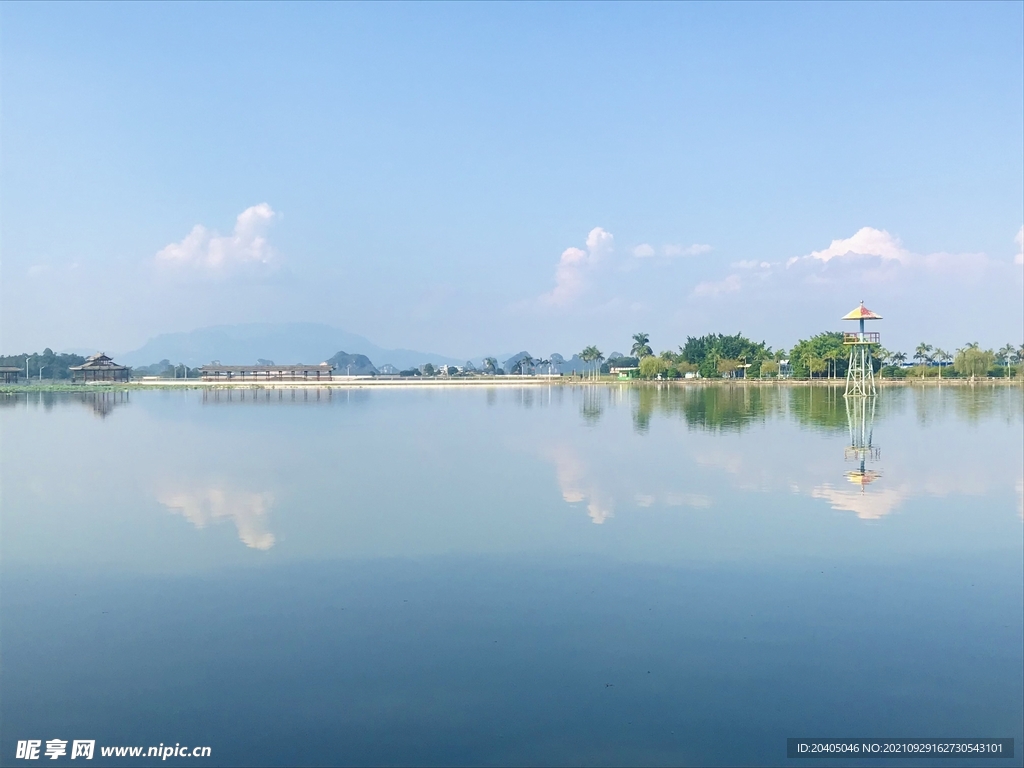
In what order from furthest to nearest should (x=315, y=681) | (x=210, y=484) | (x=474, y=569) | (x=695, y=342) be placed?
(x=695, y=342) → (x=210, y=484) → (x=474, y=569) → (x=315, y=681)

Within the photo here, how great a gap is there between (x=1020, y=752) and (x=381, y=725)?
17.1 ft

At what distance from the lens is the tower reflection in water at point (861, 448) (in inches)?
750

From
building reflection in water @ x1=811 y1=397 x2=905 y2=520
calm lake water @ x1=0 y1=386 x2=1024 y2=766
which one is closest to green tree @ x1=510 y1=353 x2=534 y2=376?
building reflection in water @ x1=811 y1=397 x2=905 y2=520

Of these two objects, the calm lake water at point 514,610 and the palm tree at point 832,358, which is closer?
the calm lake water at point 514,610

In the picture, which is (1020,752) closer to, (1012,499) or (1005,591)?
(1005,591)

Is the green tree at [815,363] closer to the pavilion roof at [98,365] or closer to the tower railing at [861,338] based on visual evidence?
the tower railing at [861,338]

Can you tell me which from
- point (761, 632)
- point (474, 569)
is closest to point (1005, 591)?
point (761, 632)

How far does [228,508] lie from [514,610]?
899 centimetres

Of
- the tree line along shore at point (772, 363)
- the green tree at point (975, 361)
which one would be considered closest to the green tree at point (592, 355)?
the tree line along shore at point (772, 363)

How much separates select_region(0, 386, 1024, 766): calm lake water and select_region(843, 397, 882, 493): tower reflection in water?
252 millimetres

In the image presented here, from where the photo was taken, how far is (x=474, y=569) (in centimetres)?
1112

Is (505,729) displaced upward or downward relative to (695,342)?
downward

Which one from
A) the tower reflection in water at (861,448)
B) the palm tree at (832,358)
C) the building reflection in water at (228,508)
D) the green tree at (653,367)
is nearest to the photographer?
the building reflection in water at (228,508)

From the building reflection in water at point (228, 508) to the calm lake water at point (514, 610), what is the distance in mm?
114
